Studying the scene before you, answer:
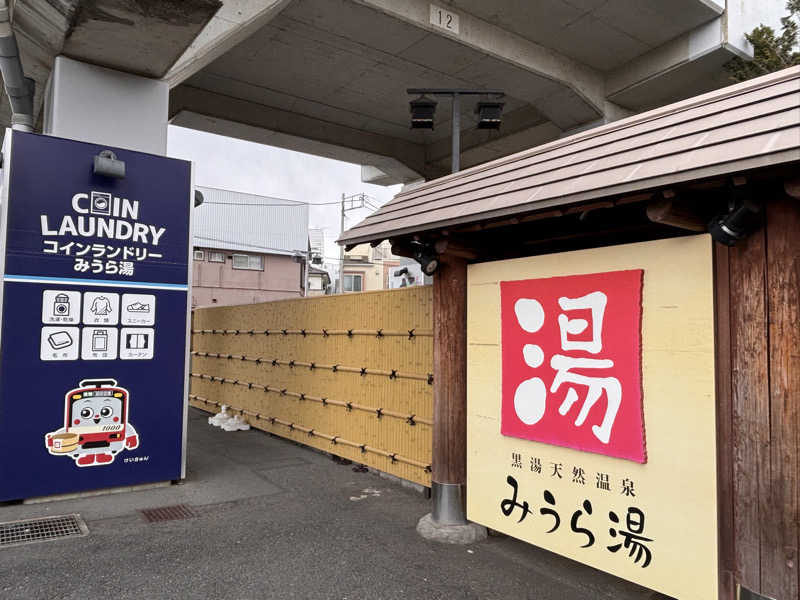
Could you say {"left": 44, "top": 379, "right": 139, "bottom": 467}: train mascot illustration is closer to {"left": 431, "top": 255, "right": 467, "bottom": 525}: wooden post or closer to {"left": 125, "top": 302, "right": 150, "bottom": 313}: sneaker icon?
{"left": 125, "top": 302, "right": 150, "bottom": 313}: sneaker icon

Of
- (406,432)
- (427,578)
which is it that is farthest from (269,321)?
(427,578)

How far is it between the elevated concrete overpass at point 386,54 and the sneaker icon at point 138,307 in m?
2.96

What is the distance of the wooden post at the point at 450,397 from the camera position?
5410mm

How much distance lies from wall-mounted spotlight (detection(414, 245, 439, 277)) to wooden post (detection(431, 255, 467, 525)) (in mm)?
81

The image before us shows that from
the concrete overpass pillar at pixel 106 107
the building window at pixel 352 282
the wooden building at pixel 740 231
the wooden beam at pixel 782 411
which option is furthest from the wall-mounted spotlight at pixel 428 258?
the building window at pixel 352 282

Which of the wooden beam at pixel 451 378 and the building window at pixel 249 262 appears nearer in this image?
the wooden beam at pixel 451 378

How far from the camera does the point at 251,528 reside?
5.59 metres

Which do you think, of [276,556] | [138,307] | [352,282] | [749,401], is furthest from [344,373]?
[352,282]

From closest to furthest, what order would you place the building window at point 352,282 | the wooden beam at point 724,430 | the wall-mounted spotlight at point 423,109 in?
the wooden beam at point 724,430, the wall-mounted spotlight at point 423,109, the building window at point 352,282

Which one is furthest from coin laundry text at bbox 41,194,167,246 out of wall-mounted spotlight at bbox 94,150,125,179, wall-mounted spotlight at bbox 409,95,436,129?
wall-mounted spotlight at bbox 409,95,436,129

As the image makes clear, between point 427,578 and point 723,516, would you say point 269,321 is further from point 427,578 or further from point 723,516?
point 723,516

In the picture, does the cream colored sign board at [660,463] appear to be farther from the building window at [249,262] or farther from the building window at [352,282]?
the building window at [352,282]

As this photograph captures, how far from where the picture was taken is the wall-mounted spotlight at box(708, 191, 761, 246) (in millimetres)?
3240

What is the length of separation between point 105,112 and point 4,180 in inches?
61.4
